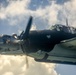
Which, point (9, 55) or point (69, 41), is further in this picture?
point (9, 55)

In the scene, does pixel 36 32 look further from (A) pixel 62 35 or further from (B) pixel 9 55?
(B) pixel 9 55

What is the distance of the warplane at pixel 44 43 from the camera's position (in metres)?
30.3

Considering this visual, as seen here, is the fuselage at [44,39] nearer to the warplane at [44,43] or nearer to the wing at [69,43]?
the warplane at [44,43]

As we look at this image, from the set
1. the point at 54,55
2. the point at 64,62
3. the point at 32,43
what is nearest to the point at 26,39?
the point at 32,43

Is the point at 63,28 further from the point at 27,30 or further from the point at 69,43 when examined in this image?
the point at 27,30

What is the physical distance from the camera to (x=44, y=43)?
30.9m

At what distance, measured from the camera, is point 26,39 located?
1187 inches

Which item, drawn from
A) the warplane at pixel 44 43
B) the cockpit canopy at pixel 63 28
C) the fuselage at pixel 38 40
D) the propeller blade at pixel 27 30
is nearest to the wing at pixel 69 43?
the warplane at pixel 44 43

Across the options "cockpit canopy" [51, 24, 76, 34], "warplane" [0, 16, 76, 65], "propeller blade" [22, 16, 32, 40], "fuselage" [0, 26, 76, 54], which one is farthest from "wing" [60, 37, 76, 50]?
"propeller blade" [22, 16, 32, 40]

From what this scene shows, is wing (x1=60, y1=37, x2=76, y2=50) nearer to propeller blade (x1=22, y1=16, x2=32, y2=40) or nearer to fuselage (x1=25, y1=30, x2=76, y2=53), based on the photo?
fuselage (x1=25, y1=30, x2=76, y2=53)

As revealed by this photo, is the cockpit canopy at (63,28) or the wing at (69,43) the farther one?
the cockpit canopy at (63,28)

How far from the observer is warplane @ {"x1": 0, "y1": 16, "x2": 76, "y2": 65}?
30.3 meters

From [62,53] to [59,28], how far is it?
2.28 meters

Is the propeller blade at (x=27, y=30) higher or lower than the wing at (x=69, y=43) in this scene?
higher
